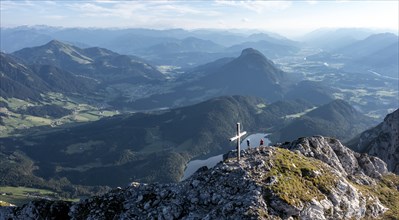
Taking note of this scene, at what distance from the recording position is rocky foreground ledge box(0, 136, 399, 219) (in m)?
44.2

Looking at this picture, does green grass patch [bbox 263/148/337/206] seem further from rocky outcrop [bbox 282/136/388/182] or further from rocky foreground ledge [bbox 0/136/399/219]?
rocky outcrop [bbox 282/136/388/182]

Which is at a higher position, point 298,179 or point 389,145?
point 298,179

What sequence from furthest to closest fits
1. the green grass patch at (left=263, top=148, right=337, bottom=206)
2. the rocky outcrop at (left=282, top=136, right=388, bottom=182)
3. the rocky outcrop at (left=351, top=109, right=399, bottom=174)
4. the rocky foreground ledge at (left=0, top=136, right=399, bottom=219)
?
the rocky outcrop at (left=351, top=109, right=399, bottom=174) → the rocky outcrop at (left=282, top=136, right=388, bottom=182) → the green grass patch at (left=263, top=148, right=337, bottom=206) → the rocky foreground ledge at (left=0, top=136, right=399, bottom=219)

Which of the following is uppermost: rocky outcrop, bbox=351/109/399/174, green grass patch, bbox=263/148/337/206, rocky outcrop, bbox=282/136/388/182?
green grass patch, bbox=263/148/337/206

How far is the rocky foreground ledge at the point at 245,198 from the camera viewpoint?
1742 inches

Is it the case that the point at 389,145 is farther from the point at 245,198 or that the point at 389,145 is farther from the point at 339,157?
the point at 245,198

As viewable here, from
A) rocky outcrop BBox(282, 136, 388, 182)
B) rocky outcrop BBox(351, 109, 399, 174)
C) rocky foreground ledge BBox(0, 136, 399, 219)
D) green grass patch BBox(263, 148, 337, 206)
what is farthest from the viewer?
rocky outcrop BBox(351, 109, 399, 174)

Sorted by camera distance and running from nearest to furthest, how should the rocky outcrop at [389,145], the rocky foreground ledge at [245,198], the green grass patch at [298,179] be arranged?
the rocky foreground ledge at [245,198]
the green grass patch at [298,179]
the rocky outcrop at [389,145]

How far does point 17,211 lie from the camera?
2296 inches

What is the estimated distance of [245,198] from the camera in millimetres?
43969

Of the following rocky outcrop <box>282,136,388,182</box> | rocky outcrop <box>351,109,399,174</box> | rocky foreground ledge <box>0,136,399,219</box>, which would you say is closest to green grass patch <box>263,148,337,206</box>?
rocky foreground ledge <box>0,136,399,219</box>

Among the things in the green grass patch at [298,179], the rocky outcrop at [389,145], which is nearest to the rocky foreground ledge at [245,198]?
the green grass patch at [298,179]

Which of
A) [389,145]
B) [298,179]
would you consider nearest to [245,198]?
[298,179]

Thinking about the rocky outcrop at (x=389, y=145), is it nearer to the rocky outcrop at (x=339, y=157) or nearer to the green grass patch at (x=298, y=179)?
the rocky outcrop at (x=339, y=157)
